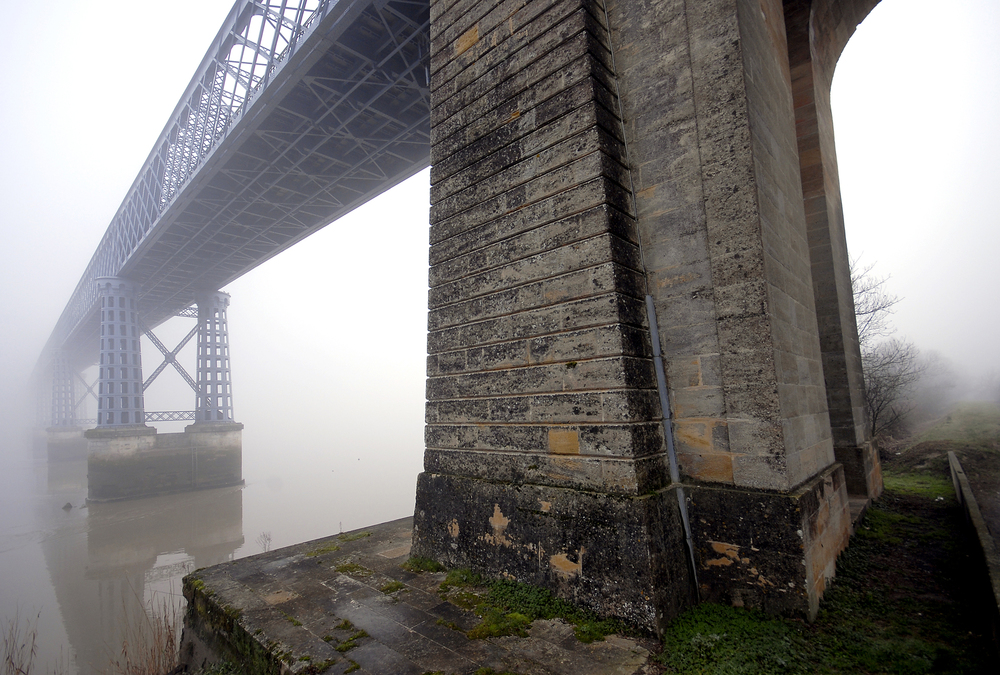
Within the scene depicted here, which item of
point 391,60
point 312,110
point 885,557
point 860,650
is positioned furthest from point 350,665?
point 312,110

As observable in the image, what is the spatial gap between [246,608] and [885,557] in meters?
5.87

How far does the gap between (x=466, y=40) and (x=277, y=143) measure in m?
17.0

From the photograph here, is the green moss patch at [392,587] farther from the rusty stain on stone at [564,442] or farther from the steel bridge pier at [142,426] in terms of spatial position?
the steel bridge pier at [142,426]

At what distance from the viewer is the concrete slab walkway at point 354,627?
284 centimetres

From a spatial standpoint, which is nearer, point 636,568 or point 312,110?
point 636,568

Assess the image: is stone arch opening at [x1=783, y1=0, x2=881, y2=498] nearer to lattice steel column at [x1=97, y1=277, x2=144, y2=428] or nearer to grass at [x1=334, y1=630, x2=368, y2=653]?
grass at [x1=334, y1=630, x2=368, y2=653]

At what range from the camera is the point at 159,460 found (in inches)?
1137

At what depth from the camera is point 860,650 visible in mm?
2844

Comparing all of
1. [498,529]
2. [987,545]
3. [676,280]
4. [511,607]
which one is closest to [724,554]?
[511,607]

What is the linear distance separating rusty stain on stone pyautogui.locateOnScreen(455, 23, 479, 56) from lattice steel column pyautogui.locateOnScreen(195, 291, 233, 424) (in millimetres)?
33307

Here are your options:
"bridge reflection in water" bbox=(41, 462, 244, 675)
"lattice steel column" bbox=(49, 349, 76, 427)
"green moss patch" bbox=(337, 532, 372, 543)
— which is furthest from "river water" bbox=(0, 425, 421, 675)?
"lattice steel column" bbox=(49, 349, 76, 427)

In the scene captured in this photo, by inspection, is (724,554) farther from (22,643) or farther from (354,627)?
(22,643)

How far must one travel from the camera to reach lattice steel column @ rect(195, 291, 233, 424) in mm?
31688

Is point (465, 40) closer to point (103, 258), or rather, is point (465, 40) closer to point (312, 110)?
point (312, 110)
